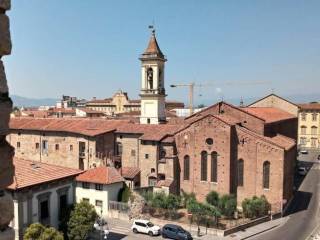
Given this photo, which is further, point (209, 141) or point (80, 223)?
point (209, 141)

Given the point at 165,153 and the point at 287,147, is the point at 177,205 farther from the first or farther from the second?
the point at 287,147

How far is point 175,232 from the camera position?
1094 inches

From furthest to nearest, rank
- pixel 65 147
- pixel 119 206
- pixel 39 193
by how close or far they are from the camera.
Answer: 1. pixel 65 147
2. pixel 119 206
3. pixel 39 193

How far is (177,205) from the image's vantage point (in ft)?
110

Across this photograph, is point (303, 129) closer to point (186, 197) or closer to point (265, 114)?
point (265, 114)

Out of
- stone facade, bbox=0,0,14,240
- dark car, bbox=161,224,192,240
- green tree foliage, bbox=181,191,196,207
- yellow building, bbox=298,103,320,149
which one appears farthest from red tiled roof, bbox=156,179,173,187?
yellow building, bbox=298,103,320,149

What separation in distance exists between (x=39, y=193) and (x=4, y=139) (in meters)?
22.6

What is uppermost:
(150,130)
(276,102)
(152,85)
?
(152,85)

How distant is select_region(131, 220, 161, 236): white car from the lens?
29.0 meters

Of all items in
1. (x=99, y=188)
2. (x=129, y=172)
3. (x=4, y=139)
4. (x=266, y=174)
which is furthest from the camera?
(x=129, y=172)

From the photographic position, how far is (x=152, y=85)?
159 ft

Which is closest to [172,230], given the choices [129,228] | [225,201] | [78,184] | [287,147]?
[129,228]

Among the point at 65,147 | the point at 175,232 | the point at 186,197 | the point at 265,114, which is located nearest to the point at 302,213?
the point at 186,197

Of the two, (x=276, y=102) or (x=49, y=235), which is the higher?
(x=276, y=102)
